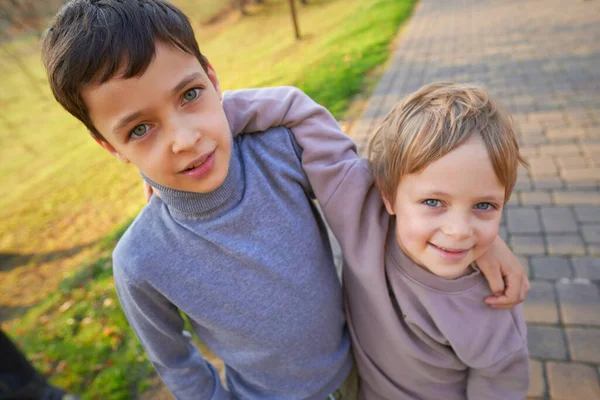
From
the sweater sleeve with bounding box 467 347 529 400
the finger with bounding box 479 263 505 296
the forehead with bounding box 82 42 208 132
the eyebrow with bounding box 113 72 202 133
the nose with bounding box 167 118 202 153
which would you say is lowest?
the sweater sleeve with bounding box 467 347 529 400

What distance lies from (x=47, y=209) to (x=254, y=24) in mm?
16226

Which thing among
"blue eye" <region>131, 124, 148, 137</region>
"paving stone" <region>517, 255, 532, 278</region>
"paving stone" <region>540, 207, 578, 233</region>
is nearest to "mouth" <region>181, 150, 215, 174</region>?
"blue eye" <region>131, 124, 148, 137</region>

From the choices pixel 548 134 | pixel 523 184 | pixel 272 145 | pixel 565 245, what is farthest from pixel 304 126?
pixel 548 134

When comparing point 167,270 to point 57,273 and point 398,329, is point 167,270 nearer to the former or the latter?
point 398,329

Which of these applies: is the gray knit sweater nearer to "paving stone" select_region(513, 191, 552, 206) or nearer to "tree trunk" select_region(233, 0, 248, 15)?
"paving stone" select_region(513, 191, 552, 206)

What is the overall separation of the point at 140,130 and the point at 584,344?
→ 2294 millimetres

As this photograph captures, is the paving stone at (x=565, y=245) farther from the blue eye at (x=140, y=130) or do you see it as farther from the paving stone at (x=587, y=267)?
the blue eye at (x=140, y=130)

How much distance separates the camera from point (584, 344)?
189 centimetres

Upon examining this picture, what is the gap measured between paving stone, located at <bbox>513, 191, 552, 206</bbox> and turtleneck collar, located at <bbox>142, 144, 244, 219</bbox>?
2.60m

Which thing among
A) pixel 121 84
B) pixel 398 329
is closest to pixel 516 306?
pixel 398 329

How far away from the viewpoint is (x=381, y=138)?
124 centimetres

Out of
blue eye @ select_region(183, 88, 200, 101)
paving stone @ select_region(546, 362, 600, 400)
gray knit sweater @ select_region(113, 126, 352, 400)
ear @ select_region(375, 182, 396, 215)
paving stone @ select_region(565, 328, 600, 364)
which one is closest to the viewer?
blue eye @ select_region(183, 88, 200, 101)

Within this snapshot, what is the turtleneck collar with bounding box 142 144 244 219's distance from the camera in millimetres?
1054

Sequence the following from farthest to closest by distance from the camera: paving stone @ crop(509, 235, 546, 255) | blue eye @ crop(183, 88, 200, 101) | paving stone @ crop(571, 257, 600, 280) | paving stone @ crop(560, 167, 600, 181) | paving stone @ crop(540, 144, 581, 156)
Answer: paving stone @ crop(540, 144, 581, 156), paving stone @ crop(560, 167, 600, 181), paving stone @ crop(509, 235, 546, 255), paving stone @ crop(571, 257, 600, 280), blue eye @ crop(183, 88, 200, 101)
